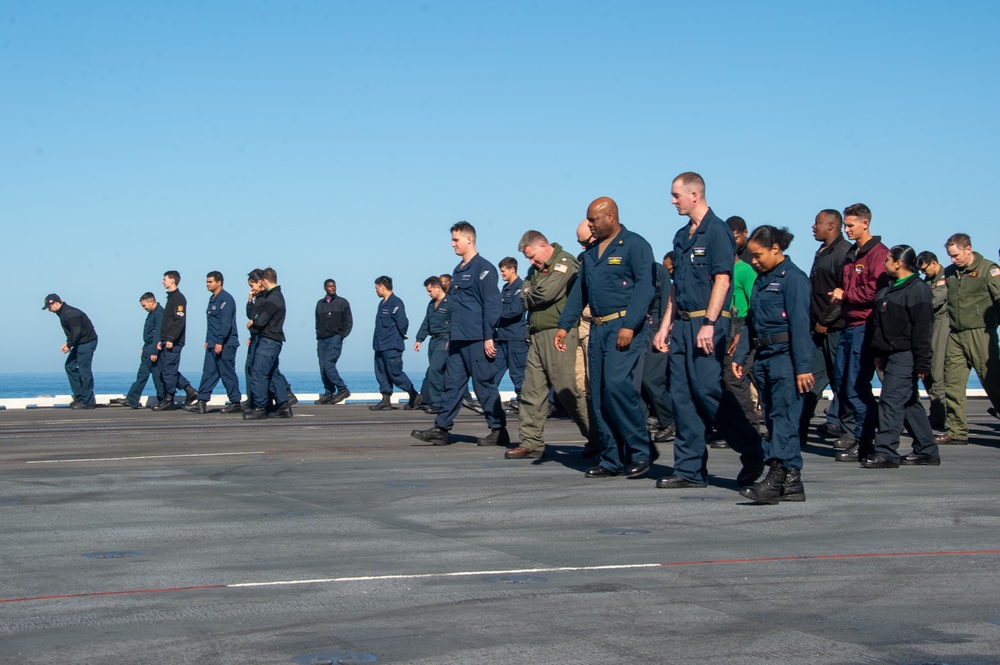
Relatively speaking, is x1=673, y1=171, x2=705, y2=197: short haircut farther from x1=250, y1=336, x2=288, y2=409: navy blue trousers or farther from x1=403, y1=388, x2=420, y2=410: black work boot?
x1=403, y1=388, x2=420, y2=410: black work boot

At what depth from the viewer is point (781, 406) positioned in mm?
8508

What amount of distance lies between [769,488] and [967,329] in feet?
20.9

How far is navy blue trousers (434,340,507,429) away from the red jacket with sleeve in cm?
344

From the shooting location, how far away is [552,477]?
9867 mm

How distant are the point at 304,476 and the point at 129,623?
17.1 ft

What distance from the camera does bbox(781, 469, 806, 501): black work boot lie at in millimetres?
8227

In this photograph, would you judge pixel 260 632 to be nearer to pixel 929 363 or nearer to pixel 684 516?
pixel 684 516

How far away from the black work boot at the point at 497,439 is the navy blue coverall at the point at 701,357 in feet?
13.4

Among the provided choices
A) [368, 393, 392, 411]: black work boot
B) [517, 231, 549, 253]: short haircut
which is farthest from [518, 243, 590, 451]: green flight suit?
[368, 393, 392, 411]: black work boot

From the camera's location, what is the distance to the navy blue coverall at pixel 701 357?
28.6 ft

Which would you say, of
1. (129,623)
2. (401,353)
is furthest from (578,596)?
(401,353)

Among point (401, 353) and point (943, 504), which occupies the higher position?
point (401, 353)

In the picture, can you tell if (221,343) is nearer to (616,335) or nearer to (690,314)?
(616,335)

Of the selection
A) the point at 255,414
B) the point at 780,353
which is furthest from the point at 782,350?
the point at 255,414
